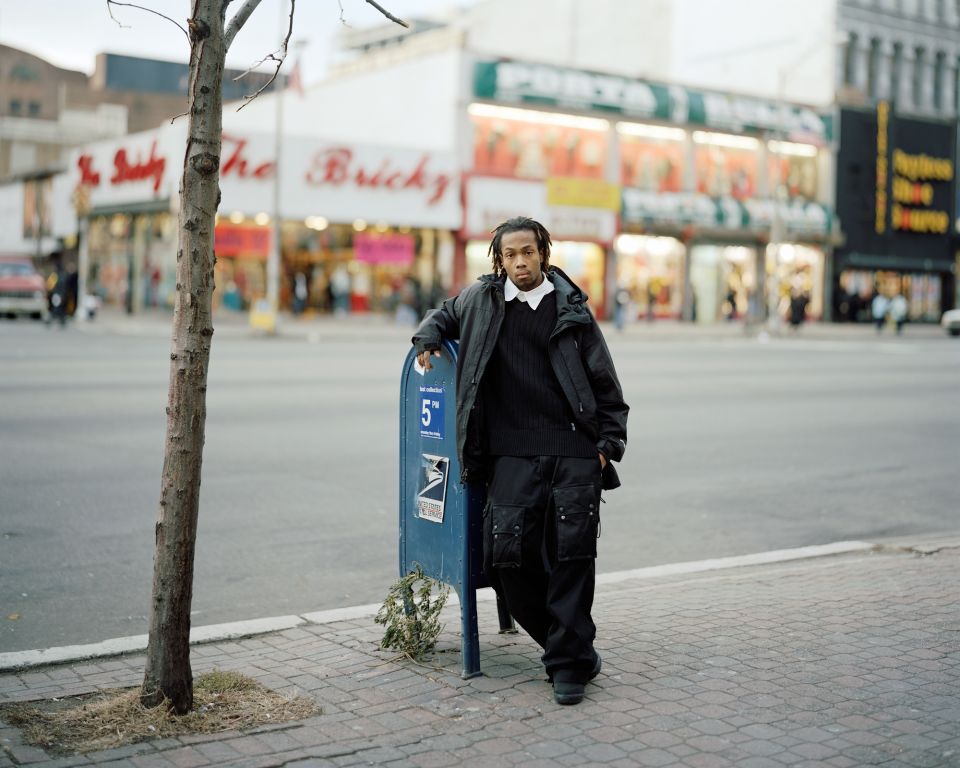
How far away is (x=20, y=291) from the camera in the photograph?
36750 mm

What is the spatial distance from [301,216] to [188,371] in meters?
34.8

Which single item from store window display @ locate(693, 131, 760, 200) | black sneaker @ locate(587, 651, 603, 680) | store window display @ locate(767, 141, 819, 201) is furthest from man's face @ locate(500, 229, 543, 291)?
store window display @ locate(767, 141, 819, 201)

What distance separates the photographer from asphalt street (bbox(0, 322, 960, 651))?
6777mm

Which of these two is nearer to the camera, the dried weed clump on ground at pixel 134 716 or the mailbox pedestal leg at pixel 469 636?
the dried weed clump on ground at pixel 134 716

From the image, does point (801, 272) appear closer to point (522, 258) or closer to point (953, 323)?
point (953, 323)

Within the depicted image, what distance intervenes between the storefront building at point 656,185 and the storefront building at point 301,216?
1900mm

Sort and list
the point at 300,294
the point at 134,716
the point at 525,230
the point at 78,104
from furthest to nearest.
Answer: the point at 78,104, the point at 300,294, the point at 525,230, the point at 134,716

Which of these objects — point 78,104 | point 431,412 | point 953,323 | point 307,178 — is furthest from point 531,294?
point 78,104

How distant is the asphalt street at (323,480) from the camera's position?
22.2 feet

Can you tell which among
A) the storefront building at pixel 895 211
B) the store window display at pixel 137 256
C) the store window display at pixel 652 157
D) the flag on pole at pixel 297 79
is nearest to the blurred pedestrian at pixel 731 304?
the store window display at pixel 652 157

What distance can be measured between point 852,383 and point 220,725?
17.7 metres

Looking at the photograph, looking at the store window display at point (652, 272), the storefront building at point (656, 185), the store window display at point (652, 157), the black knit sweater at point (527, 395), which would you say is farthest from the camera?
the store window display at point (652, 272)

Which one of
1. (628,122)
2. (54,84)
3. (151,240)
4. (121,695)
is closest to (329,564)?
(121,695)

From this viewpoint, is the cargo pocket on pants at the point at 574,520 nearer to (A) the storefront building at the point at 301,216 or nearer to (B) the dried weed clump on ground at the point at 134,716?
(B) the dried weed clump on ground at the point at 134,716
